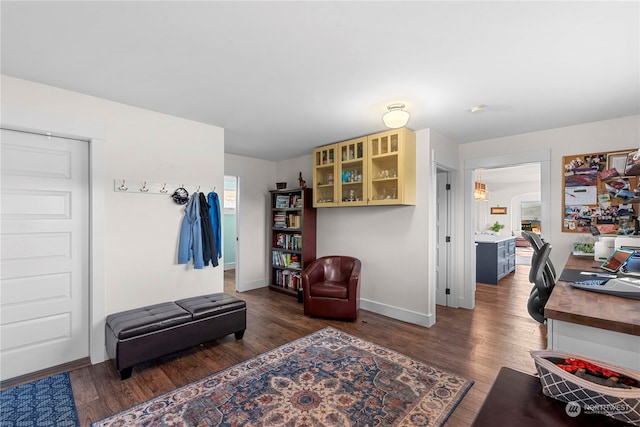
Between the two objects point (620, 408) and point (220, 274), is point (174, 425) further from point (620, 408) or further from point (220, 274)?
point (620, 408)

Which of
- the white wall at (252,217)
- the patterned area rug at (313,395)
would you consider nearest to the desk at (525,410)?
the patterned area rug at (313,395)

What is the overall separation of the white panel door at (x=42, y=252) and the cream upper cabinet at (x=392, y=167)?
9.95 feet

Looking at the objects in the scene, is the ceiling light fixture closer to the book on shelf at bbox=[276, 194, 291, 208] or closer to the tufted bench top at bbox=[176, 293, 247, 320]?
the tufted bench top at bbox=[176, 293, 247, 320]

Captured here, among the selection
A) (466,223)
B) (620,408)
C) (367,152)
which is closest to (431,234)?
(466,223)

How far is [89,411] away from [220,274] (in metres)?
1.71

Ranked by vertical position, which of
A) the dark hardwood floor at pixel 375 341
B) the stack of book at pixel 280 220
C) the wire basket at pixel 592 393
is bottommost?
the dark hardwood floor at pixel 375 341

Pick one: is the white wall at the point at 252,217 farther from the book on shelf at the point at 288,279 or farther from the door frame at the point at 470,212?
the door frame at the point at 470,212

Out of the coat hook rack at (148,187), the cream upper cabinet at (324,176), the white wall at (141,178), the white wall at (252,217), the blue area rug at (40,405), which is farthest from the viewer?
the white wall at (252,217)

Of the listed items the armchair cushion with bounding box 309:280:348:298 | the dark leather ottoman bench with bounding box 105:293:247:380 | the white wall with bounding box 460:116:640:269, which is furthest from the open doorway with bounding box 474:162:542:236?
the dark leather ottoman bench with bounding box 105:293:247:380

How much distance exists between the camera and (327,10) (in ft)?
5.04

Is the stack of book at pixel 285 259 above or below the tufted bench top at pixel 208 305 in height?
above

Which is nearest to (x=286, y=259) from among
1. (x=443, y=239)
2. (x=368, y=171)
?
(x=368, y=171)

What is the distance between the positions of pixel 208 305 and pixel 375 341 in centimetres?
176

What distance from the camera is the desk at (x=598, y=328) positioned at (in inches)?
44.4
